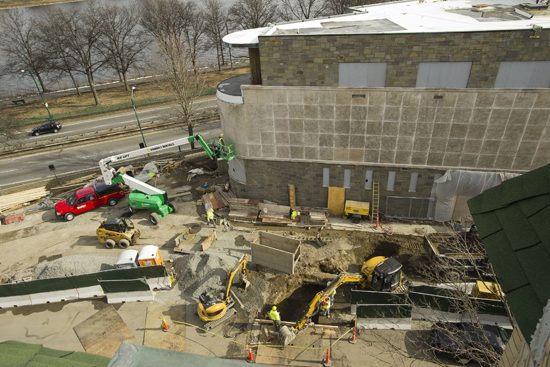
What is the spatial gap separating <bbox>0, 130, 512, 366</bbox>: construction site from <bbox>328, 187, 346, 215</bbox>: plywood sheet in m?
0.16

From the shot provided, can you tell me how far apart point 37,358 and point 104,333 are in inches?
465

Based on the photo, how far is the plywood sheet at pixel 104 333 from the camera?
55.8 ft

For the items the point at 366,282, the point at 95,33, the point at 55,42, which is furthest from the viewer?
the point at 55,42

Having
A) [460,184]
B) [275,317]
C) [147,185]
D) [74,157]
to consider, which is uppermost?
[460,184]

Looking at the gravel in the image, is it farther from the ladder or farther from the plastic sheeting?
the plastic sheeting

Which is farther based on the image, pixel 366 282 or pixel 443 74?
pixel 443 74

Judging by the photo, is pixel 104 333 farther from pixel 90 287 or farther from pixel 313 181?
pixel 313 181

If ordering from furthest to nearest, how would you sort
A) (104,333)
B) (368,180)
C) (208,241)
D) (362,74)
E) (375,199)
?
(375,199) < (368,180) < (208,241) < (362,74) < (104,333)

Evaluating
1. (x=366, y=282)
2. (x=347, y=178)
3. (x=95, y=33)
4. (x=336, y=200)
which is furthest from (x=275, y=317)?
(x=95, y=33)

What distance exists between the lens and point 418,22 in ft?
75.6

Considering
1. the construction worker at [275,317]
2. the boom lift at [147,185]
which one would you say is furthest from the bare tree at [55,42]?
the construction worker at [275,317]

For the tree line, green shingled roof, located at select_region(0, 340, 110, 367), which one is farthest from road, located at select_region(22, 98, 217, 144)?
green shingled roof, located at select_region(0, 340, 110, 367)

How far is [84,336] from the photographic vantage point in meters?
17.6

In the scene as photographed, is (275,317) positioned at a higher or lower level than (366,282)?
higher
